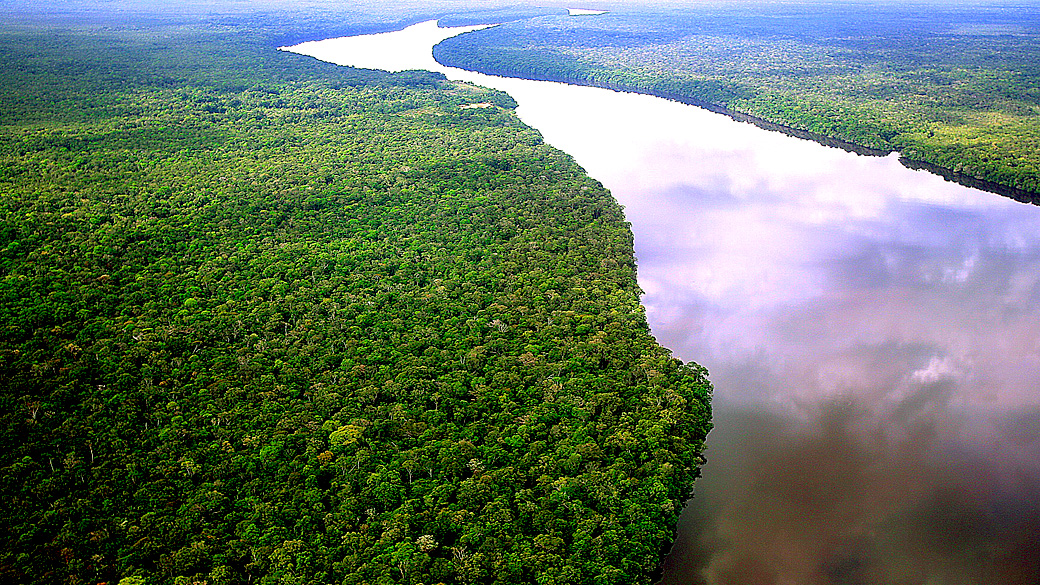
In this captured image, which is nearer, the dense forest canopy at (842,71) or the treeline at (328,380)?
the treeline at (328,380)

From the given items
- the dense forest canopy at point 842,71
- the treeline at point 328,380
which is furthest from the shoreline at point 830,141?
the treeline at point 328,380

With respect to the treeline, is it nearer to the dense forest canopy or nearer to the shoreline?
the shoreline

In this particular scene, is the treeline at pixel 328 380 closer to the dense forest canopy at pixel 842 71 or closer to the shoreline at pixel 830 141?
the shoreline at pixel 830 141

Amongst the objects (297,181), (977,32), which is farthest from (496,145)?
(977,32)

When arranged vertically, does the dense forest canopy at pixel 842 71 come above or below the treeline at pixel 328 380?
above

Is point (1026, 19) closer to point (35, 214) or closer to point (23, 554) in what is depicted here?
point (35, 214)
